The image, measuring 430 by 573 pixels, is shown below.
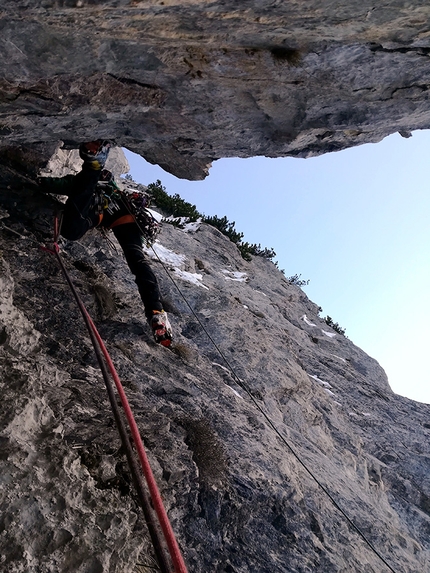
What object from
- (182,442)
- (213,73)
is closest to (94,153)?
(213,73)

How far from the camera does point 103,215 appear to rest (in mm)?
6930

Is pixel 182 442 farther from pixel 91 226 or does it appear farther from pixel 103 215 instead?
pixel 103 215

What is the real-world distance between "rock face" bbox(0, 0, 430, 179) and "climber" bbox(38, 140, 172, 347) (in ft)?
1.32

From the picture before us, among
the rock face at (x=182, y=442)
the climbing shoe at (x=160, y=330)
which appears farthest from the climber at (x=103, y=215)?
the rock face at (x=182, y=442)

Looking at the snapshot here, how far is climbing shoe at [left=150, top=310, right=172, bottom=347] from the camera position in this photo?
240 inches

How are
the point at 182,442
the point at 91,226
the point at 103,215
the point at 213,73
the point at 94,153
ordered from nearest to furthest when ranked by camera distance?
1. the point at 182,442
2. the point at 213,73
3. the point at 94,153
4. the point at 91,226
5. the point at 103,215

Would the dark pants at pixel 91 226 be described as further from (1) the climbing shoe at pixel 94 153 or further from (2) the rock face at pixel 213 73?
(2) the rock face at pixel 213 73

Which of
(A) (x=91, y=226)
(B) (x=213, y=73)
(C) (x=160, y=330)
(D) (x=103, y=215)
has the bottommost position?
(C) (x=160, y=330)

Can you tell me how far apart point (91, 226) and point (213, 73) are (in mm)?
2919

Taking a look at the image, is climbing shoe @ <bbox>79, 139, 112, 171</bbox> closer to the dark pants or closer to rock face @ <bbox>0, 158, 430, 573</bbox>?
the dark pants

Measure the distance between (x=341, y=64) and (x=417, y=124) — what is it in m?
2.35

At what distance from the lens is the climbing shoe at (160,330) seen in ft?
20.0

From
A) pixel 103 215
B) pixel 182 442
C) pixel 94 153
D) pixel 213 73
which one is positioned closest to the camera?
pixel 182 442

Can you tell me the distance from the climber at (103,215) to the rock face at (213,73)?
404 millimetres
